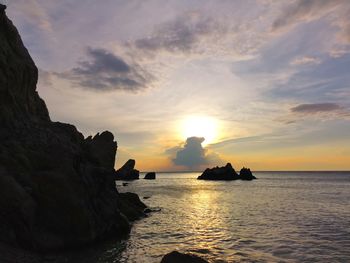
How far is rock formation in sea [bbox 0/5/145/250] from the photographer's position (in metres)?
20.1

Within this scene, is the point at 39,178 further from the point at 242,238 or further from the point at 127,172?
the point at 127,172

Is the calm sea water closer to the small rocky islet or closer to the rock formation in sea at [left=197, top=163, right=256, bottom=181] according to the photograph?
the small rocky islet

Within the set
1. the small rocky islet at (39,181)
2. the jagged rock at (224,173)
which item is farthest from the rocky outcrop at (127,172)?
the small rocky islet at (39,181)

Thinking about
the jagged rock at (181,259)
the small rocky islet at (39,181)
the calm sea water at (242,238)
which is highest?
the small rocky islet at (39,181)

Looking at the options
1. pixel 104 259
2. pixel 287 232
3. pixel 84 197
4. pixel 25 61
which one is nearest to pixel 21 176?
pixel 84 197

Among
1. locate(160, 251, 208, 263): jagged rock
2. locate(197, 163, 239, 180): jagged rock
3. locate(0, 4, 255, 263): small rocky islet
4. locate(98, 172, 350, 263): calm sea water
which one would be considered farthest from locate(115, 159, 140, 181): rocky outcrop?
locate(160, 251, 208, 263): jagged rock

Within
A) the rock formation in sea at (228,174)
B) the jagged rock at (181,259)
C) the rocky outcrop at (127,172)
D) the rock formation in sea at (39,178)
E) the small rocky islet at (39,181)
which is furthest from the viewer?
the rocky outcrop at (127,172)

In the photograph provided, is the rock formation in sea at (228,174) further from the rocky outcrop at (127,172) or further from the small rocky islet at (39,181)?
the small rocky islet at (39,181)

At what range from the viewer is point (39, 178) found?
71.8 ft

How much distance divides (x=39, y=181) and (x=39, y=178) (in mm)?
186

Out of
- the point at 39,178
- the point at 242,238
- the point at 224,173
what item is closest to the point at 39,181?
the point at 39,178

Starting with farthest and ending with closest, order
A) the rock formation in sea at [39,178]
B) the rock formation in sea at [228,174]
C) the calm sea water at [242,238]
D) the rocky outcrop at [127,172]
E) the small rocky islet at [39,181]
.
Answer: the rocky outcrop at [127,172] < the rock formation in sea at [228,174] < the calm sea water at [242,238] < the rock formation in sea at [39,178] < the small rocky islet at [39,181]

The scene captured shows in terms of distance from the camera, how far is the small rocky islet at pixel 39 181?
19.8 meters

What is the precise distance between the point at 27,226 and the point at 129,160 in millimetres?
171714
